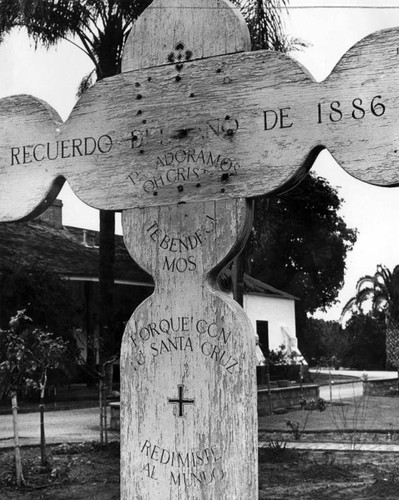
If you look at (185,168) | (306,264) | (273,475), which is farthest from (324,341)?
(185,168)

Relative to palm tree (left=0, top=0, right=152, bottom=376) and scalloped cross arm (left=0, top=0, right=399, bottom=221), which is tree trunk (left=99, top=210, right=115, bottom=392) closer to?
palm tree (left=0, top=0, right=152, bottom=376)

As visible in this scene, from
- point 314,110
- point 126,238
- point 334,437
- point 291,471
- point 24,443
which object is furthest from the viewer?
point 334,437

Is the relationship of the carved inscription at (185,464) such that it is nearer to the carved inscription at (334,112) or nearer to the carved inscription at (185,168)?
the carved inscription at (185,168)

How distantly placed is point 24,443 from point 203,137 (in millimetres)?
9328

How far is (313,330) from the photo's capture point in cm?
4016

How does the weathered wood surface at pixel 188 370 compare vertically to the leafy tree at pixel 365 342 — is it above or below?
below

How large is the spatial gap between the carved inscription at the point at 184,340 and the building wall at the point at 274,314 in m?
29.1

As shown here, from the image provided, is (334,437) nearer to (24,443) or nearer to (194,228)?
(24,443)

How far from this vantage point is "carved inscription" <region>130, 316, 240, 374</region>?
3141 millimetres

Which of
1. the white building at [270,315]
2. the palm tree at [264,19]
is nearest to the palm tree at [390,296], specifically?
the white building at [270,315]

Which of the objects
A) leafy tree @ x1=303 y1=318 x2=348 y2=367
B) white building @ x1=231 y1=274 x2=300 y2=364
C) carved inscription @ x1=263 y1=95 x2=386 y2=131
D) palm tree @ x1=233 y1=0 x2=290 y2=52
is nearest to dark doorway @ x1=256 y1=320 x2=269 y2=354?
white building @ x1=231 y1=274 x2=300 y2=364

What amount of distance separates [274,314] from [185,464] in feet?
103

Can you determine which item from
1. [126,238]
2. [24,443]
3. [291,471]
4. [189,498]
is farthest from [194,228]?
[24,443]

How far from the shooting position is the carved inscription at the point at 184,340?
10.3 ft
